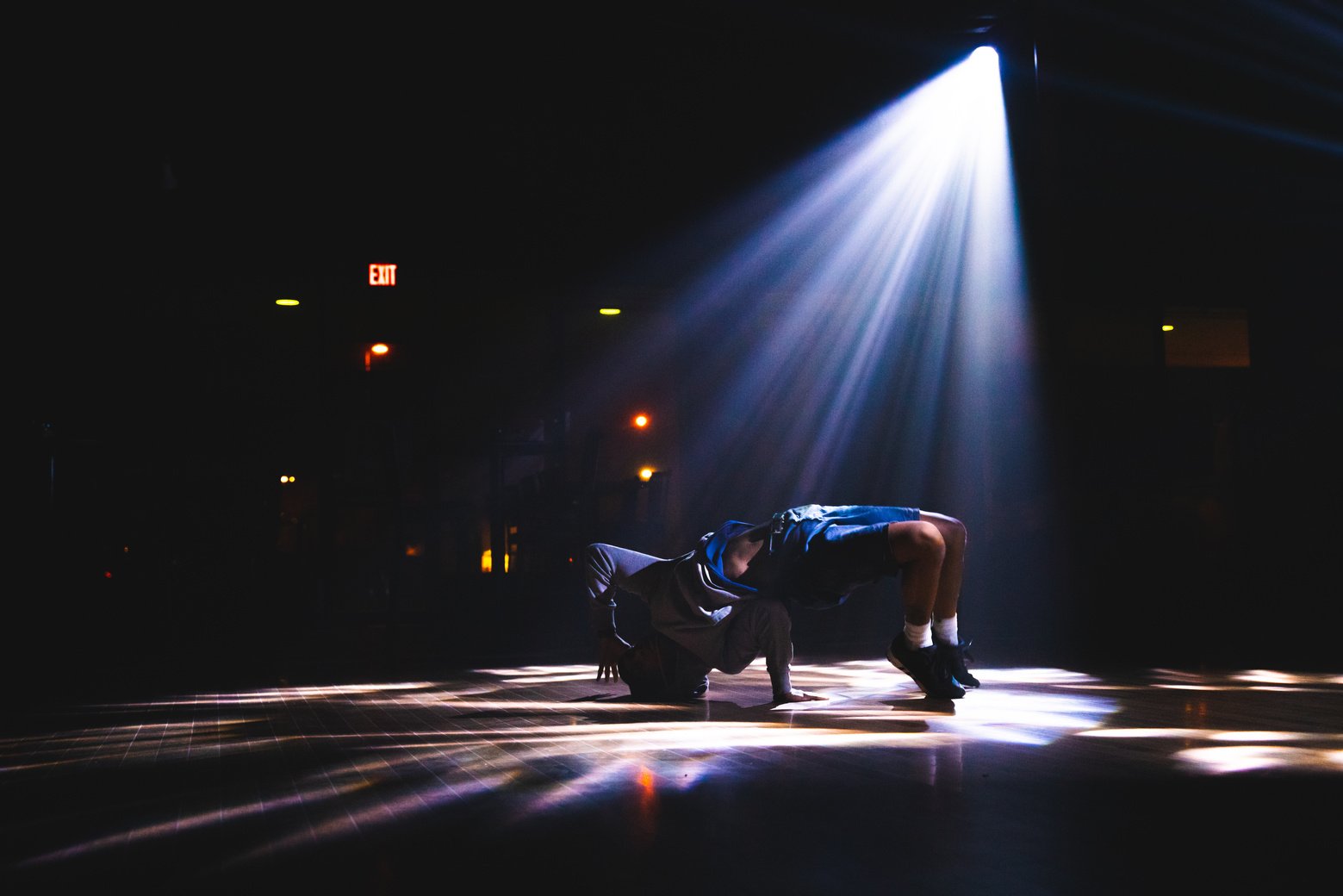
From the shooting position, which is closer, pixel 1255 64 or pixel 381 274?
pixel 1255 64

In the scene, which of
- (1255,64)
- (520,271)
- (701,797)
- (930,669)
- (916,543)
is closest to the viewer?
(701,797)

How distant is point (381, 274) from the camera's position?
331 inches

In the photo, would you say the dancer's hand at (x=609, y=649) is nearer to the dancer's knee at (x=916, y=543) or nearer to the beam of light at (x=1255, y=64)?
the dancer's knee at (x=916, y=543)

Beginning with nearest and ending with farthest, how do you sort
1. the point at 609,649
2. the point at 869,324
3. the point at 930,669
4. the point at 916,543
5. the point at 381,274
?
the point at 916,543, the point at 930,669, the point at 609,649, the point at 381,274, the point at 869,324

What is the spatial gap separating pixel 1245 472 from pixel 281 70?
27.8ft

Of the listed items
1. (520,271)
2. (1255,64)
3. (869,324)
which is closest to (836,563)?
(1255,64)

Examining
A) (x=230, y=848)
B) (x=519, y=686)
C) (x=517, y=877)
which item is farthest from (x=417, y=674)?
(x=517, y=877)

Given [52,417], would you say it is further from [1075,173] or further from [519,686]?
[1075,173]

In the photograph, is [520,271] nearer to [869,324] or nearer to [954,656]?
[869,324]

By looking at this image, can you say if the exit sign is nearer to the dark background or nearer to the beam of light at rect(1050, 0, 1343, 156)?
the dark background

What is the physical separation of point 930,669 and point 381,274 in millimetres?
6154

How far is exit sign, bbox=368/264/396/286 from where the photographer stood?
8375 mm

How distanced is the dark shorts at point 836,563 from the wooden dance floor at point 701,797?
39 cm

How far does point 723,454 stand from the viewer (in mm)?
12219
